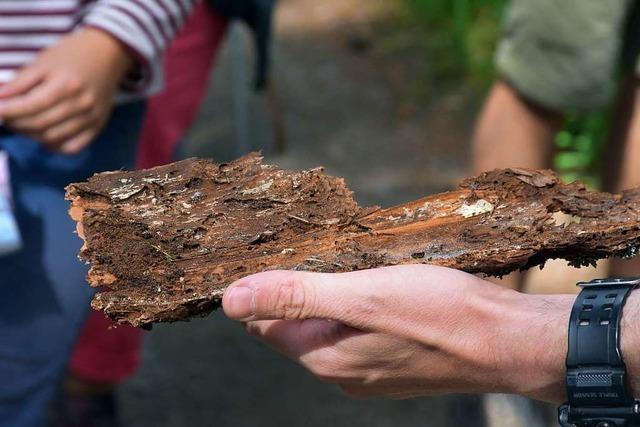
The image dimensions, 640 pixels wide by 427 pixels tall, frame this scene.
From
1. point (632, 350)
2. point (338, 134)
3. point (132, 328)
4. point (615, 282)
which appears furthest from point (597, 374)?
point (338, 134)

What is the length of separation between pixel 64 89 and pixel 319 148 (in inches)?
102

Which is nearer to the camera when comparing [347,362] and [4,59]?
[347,362]

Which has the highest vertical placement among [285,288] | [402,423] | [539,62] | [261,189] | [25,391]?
[539,62]

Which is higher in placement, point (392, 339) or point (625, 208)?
point (625, 208)

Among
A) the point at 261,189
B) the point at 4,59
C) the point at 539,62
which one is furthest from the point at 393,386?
the point at 539,62

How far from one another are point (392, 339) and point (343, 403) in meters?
1.64

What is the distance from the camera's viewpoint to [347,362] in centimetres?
152

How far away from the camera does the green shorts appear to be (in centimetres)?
243

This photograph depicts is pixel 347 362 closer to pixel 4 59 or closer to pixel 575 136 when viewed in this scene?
pixel 4 59

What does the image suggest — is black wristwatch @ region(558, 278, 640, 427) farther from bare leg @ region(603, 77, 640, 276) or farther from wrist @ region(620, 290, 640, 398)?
bare leg @ region(603, 77, 640, 276)

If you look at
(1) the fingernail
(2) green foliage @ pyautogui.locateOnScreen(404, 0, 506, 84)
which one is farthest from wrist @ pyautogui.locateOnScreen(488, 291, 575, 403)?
(2) green foliage @ pyautogui.locateOnScreen(404, 0, 506, 84)

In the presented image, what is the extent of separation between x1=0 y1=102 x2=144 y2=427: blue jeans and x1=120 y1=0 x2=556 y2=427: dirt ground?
98 centimetres

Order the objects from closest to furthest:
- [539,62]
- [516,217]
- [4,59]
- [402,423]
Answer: [516,217] → [4,59] → [539,62] → [402,423]

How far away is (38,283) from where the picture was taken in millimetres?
2041
